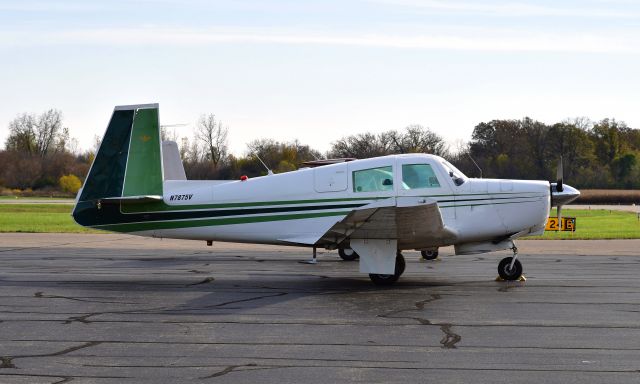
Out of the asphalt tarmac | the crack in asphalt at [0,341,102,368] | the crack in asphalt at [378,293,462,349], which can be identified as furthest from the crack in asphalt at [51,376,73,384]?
the crack in asphalt at [378,293,462,349]

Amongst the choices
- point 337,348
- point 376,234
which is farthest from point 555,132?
point 337,348

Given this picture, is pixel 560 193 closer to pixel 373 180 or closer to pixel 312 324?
pixel 373 180

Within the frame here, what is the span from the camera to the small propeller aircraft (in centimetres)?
1480

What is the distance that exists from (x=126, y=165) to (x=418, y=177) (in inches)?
→ 213

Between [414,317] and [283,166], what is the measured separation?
43.3 m

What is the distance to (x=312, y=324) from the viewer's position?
10.7 meters

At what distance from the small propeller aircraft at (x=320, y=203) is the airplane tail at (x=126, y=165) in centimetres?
2

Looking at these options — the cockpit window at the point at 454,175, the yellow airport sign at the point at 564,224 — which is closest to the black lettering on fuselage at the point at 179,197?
the cockpit window at the point at 454,175

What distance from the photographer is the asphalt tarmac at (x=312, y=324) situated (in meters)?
8.04

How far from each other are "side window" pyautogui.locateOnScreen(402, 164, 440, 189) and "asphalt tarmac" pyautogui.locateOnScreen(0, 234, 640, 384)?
1.74 meters

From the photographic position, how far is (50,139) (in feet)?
359

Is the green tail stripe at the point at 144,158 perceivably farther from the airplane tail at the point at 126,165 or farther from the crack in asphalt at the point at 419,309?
the crack in asphalt at the point at 419,309

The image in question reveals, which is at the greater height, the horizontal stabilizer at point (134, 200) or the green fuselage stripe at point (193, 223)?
the horizontal stabilizer at point (134, 200)

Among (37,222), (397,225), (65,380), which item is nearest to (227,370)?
(65,380)
